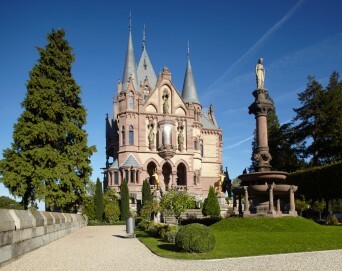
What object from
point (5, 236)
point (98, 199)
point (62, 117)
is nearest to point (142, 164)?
point (98, 199)

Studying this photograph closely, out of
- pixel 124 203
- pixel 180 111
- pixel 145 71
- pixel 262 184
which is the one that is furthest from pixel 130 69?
pixel 262 184

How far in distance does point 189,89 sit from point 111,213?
27.8 meters

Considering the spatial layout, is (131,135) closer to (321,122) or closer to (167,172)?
(167,172)

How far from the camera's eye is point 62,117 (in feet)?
115

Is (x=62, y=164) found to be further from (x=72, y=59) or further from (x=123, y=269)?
(x=123, y=269)

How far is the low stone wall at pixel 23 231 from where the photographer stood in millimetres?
12383

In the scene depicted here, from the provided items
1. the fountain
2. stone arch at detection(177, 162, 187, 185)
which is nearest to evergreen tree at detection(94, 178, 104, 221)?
stone arch at detection(177, 162, 187, 185)

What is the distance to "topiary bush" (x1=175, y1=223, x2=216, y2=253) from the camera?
1487 cm

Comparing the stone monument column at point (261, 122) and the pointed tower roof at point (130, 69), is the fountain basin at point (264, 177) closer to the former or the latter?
the stone monument column at point (261, 122)

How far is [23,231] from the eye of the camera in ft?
48.5

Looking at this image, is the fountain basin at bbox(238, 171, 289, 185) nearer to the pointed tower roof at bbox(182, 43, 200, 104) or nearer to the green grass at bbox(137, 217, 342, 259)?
the green grass at bbox(137, 217, 342, 259)

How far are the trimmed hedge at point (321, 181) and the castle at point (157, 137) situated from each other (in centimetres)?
1755

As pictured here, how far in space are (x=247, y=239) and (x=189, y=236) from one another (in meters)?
4.86

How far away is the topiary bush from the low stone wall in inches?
241
